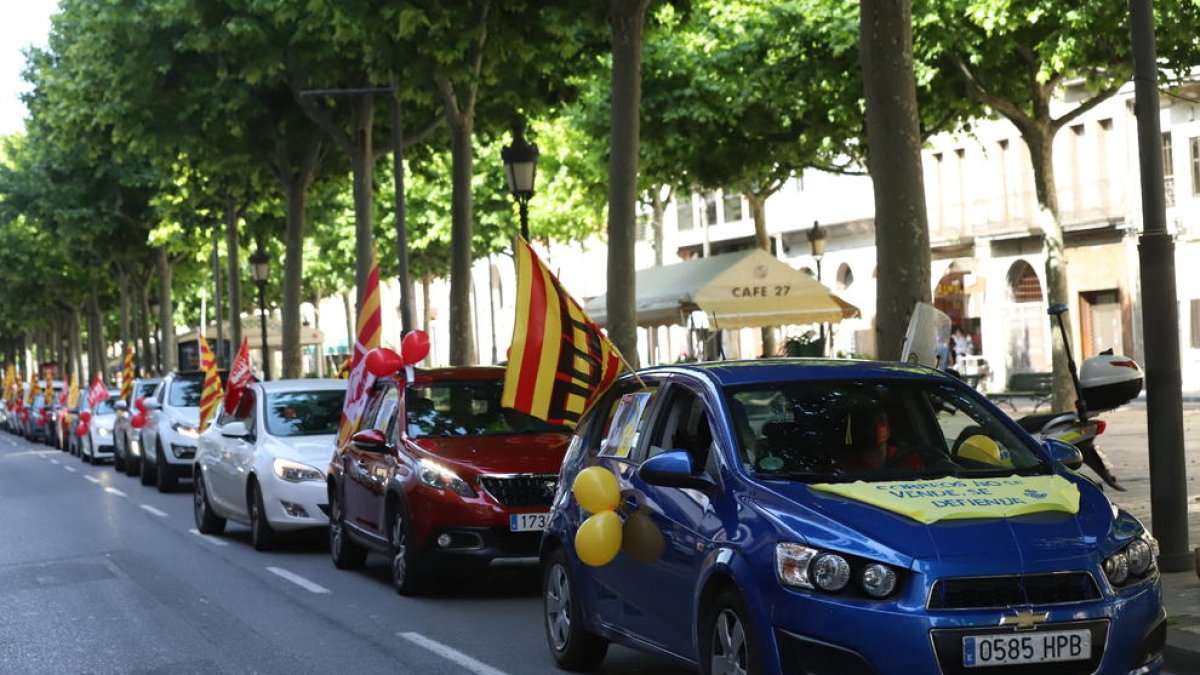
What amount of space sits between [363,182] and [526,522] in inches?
814

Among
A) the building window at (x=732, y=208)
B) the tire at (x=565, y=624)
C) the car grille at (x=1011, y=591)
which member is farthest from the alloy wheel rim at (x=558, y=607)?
the building window at (x=732, y=208)

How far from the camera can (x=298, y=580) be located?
16.0 m

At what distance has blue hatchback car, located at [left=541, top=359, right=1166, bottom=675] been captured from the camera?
7531mm

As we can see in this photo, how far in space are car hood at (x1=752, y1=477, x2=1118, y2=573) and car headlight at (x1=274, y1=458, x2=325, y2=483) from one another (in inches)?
418

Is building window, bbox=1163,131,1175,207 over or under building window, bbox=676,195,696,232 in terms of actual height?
under

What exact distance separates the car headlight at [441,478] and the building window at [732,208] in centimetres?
5572

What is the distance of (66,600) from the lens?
49.3ft

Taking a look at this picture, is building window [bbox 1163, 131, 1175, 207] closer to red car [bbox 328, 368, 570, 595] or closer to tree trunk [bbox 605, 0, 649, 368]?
tree trunk [bbox 605, 0, 649, 368]

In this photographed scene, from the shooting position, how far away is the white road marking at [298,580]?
A: 49.9ft

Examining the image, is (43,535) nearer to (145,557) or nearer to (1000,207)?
(145,557)

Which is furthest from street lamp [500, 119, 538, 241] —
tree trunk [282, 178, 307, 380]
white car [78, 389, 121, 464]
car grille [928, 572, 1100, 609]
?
car grille [928, 572, 1100, 609]

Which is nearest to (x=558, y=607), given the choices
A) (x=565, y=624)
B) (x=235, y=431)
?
(x=565, y=624)

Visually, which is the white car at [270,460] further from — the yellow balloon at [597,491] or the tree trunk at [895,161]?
the yellow balloon at [597,491]

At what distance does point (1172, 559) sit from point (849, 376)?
409cm
